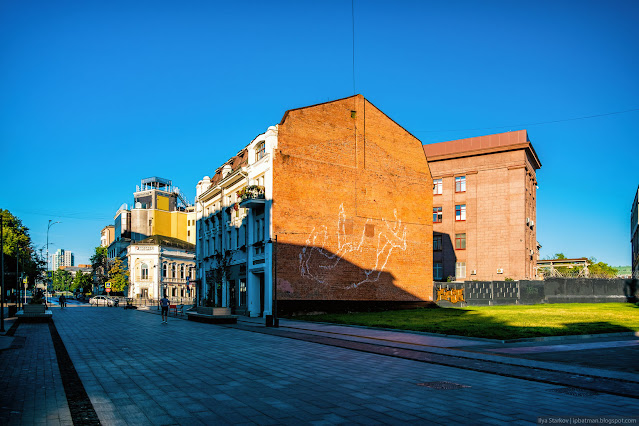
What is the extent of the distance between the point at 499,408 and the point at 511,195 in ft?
163

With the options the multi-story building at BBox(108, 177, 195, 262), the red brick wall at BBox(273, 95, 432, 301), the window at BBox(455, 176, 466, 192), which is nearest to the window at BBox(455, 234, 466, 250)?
the window at BBox(455, 176, 466, 192)

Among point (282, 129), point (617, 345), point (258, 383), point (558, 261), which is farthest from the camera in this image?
point (558, 261)

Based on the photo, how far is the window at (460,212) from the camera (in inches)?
2251

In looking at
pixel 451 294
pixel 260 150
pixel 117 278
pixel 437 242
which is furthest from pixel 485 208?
pixel 117 278

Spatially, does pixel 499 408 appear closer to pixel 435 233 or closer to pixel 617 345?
pixel 617 345

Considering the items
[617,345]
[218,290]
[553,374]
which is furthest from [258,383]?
[218,290]

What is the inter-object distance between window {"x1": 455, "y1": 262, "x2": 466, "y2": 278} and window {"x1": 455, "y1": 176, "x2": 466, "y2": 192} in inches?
330

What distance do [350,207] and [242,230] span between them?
30.3ft

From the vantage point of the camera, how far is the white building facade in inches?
1384

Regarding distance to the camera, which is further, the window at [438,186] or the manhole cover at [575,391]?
the window at [438,186]

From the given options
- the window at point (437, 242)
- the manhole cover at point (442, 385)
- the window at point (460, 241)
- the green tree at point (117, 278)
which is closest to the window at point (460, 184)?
the window at point (460, 241)

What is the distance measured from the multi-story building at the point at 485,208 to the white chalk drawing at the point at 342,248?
59.7ft

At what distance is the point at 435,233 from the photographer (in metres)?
58.9

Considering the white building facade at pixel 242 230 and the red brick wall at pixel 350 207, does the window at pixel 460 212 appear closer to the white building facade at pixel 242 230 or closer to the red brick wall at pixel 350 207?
the red brick wall at pixel 350 207
